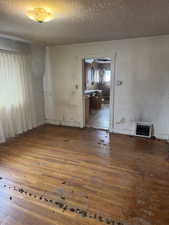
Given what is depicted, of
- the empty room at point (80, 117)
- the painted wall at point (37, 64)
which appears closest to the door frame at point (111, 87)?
the empty room at point (80, 117)

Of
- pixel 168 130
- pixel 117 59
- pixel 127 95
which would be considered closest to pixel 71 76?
pixel 117 59

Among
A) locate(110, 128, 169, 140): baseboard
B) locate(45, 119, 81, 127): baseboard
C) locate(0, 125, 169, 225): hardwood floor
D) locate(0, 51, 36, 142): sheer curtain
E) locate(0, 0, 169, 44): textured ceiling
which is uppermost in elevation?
locate(0, 0, 169, 44): textured ceiling

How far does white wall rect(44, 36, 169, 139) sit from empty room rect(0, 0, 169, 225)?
23 millimetres

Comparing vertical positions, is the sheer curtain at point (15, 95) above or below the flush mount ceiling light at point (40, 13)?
below

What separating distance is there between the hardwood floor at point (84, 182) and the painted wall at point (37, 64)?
1371mm

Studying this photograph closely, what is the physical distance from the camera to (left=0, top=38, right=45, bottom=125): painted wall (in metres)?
3.74

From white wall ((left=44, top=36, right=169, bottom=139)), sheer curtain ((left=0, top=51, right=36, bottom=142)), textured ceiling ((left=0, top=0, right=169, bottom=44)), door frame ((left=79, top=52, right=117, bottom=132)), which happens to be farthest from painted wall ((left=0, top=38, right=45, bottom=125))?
door frame ((left=79, top=52, right=117, bottom=132))

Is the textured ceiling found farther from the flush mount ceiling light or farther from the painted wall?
the painted wall

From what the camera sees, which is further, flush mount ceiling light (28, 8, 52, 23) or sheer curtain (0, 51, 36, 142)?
sheer curtain (0, 51, 36, 142)

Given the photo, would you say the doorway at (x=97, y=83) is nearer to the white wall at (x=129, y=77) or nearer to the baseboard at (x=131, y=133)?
the white wall at (x=129, y=77)

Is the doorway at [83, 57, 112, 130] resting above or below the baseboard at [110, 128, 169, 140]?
above

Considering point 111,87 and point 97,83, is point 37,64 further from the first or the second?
point 97,83

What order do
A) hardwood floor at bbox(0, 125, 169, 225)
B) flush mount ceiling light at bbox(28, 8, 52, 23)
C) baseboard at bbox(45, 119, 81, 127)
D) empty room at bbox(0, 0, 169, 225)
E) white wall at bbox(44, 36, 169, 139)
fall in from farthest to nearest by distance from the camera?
baseboard at bbox(45, 119, 81, 127), white wall at bbox(44, 36, 169, 139), flush mount ceiling light at bbox(28, 8, 52, 23), empty room at bbox(0, 0, 169, 225), hardwood floor at bbox(0, 125, 169, 225)

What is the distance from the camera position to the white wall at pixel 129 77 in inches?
145
